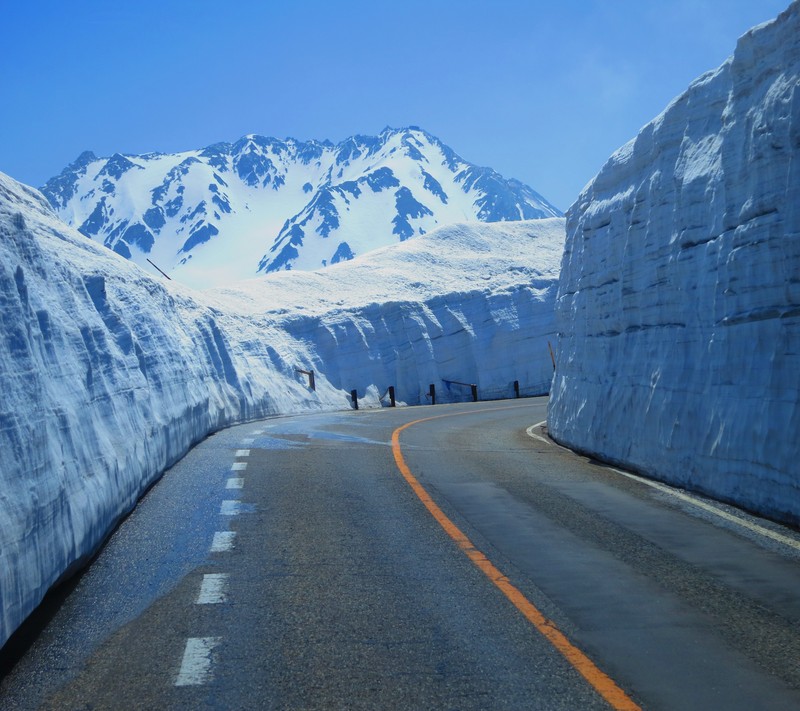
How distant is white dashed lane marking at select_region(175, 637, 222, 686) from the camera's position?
4605 millimetres

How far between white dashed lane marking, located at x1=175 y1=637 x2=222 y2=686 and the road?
2cm

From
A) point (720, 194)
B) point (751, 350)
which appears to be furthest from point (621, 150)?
point (751, 350)

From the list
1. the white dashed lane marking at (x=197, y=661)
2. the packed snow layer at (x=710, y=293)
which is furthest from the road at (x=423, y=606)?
the packed snow layer at (x=710, y=293)

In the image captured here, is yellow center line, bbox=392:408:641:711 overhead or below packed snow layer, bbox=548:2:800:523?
below

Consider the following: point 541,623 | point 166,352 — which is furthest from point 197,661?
point 166,352

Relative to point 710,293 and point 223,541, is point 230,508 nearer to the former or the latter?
point 223,541

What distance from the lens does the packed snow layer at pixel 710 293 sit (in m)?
8.99

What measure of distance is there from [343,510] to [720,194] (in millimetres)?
5943

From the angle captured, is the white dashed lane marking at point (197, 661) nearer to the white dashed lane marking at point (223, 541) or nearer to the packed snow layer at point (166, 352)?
the packed snow layer at point (166, 352)

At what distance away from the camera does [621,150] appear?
51.2ft

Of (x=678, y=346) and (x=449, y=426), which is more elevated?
(x=678, y=346)

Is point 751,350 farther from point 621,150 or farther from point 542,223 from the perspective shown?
point 542,223

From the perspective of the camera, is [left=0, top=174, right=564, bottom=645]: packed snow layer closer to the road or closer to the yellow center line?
the road

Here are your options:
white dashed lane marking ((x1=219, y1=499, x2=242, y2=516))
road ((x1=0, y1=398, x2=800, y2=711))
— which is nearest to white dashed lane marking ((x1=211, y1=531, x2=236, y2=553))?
road ((x1=0, y1=398, x2=800, y2=711))
